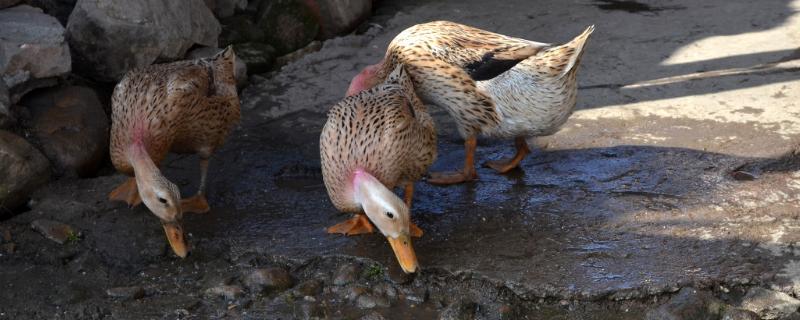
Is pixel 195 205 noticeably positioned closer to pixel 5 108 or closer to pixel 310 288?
pixel 310 288

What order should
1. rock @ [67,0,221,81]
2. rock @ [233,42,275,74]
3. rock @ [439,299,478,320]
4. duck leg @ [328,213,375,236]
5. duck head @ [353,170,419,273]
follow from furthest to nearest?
1. rock @ [233,42,275,74]
2. rock @ [67,0,221,81]
3. duck leg @ [328,213,375,236]
4. duck head @ [353,170,419,273]
5. rock @ [439,299,478,320]

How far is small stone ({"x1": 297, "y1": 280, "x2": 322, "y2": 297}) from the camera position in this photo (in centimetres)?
455

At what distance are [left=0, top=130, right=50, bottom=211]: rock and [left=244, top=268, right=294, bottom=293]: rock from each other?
157cm

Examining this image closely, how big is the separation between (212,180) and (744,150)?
3218 mm

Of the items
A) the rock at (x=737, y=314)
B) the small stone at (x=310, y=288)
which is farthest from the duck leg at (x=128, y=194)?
the rock at (x=737, y=314)

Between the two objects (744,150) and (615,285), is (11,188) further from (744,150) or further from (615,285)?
(744,150)

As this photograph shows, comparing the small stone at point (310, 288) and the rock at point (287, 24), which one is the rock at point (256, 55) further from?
the small stone at point (310, 288)

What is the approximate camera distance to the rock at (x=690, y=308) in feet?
13.5

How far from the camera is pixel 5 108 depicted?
5477mm

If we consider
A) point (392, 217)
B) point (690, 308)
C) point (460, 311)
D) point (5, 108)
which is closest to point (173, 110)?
point (5, 108)

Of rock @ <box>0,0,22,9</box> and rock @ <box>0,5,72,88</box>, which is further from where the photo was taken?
rock @ <box>0,0,22,9</box>

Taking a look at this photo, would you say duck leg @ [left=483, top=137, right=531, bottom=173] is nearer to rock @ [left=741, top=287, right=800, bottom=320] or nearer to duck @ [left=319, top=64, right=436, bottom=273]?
duck @ [left=319, top=64, right=436, bottom=273]

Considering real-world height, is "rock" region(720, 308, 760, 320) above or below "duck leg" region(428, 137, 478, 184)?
above

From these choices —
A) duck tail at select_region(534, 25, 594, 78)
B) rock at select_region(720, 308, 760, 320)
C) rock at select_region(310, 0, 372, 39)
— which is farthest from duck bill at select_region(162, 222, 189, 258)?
rock at select_region(310, 0, 372, 39)
